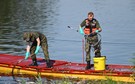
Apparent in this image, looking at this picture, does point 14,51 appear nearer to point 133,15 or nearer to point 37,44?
point 37,44

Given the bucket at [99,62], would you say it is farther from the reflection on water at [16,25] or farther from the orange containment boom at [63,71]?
the reflection on water at [16,25]

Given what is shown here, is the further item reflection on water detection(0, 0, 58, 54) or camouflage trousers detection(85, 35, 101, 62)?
reflection on water detection(0, 0, 58, 54)

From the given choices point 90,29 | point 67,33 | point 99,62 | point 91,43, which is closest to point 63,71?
point 99,62

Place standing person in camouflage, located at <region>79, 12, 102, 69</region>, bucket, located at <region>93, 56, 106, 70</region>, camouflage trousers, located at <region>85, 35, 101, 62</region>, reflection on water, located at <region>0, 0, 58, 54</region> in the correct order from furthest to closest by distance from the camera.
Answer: reflection on water, located at <region>0, 0, 58, 54</region> < camouflage trousers, located at <region>85, 35, 101, 62</region> < standing person in camouflage, located at <region>79, 12, 102, 69</region> < bucket, located at <region>93, 56, 106, 70</region>

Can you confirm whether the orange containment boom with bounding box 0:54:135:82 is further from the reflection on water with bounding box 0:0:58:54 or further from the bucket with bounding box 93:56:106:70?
the reflection on water with bounding box 0:0:58:54

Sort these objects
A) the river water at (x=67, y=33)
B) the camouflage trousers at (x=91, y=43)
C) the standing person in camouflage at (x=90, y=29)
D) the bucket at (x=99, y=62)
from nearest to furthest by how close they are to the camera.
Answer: the bucket at (x=99, y=62) < the standing person in camouflage at (x=90, y=29) < the camouflage trousers at (x=91, y=43) < the river water at (x=67, y=33)

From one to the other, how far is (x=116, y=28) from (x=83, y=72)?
75.0ft

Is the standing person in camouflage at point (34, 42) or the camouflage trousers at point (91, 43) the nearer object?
the standing person in camouflage at point (34, 42)

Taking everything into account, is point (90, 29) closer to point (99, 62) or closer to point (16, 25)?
point (99, 62)

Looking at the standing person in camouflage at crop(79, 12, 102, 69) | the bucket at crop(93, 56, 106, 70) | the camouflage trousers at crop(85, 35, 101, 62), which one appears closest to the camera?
the bucket at crop(93, 56, 106, 70)

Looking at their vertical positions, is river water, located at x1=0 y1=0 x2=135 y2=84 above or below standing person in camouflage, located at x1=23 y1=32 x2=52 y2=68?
below

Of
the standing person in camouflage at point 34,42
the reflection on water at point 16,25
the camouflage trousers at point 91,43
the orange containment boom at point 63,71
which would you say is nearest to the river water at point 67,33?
the reflection on water at point 16,25

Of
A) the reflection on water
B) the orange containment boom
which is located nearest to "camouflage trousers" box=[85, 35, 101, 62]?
the orange containment boom

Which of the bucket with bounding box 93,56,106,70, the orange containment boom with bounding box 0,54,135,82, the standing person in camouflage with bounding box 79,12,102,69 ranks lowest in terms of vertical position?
the orange containment boom with bounding box 0,54,135,82
